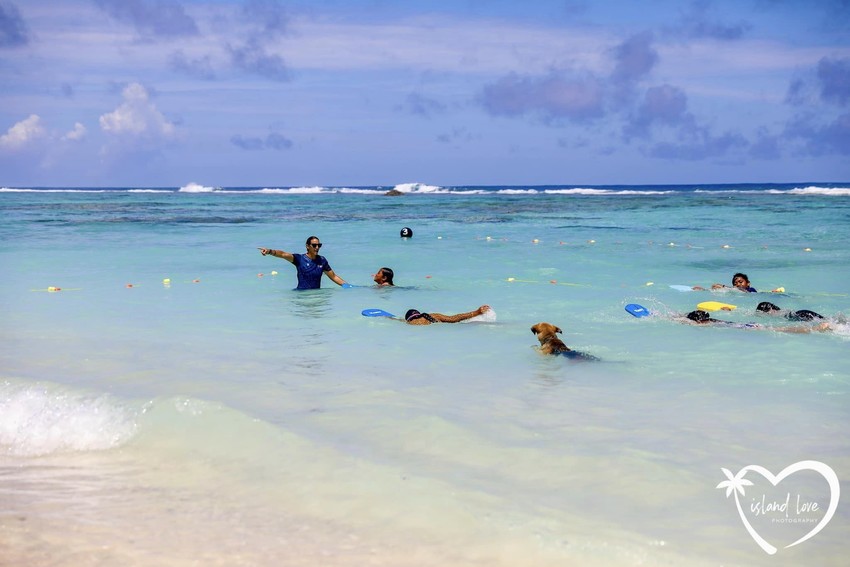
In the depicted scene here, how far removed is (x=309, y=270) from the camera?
17.4 m

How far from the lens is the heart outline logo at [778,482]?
5.51 meters

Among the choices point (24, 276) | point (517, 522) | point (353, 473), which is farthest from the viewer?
point (24, 276)

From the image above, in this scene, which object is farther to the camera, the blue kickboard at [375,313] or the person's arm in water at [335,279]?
the person's arm in water at [335,279]

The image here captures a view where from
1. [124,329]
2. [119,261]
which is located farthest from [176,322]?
[119,261]

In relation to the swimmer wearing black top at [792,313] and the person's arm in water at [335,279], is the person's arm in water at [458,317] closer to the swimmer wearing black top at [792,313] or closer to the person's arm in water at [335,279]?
the person's arm in water at [335,279]

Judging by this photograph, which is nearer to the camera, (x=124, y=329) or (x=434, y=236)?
(x=124, y=329)

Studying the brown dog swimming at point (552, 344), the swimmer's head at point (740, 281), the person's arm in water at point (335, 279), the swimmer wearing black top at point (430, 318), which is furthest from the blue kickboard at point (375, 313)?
the swimmer's head at point (740, 281)

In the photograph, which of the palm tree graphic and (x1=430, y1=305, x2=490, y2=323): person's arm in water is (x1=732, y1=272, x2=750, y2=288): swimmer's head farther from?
the palm tree graphic

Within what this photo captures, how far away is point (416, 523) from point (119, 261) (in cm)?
2041

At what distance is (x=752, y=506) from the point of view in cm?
596

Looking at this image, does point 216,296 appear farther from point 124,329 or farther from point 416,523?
point 416,523

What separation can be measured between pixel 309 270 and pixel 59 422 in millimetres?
9621

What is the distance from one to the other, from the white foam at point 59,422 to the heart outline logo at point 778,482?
16.3 feet

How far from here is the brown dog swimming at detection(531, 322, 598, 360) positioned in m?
10.5
